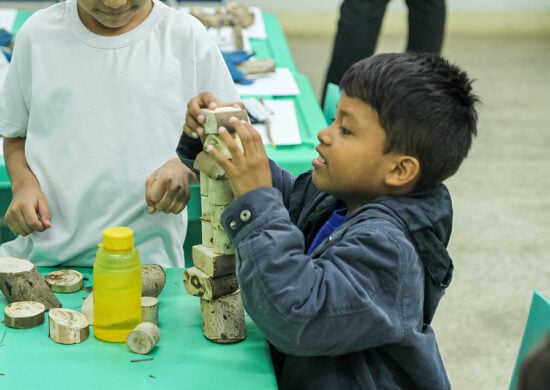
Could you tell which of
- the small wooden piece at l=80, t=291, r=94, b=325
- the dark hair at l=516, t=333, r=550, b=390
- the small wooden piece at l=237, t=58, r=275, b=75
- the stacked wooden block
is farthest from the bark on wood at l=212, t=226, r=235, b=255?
the small wooden piece at l=237, t=58, r=275, b=75

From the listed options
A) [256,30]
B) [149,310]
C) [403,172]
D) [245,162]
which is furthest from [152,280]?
[256,30]

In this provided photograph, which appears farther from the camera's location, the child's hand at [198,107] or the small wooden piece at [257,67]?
the small wooden piece at [257,67]

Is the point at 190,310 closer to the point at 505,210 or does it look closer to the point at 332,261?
the point at 332,261

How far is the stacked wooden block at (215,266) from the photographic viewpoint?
1.21 metres

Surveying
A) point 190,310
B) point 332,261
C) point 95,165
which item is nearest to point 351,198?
point 332,261

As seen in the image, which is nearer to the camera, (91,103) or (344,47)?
(91,103)

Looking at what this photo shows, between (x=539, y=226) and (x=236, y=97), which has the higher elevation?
(x=236, y=97)

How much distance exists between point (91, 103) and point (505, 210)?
217 centimetres

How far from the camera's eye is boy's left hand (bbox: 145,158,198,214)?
1496mm

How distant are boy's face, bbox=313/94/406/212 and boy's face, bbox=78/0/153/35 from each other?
430mm

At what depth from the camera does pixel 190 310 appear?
4.44 ft

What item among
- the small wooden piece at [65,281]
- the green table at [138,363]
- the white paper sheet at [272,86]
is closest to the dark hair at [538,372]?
the green table at [138,363]

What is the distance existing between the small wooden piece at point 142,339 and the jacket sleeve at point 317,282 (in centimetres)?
16

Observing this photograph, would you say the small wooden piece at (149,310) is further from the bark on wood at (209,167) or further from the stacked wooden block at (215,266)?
the bark on wood at (209,167)
